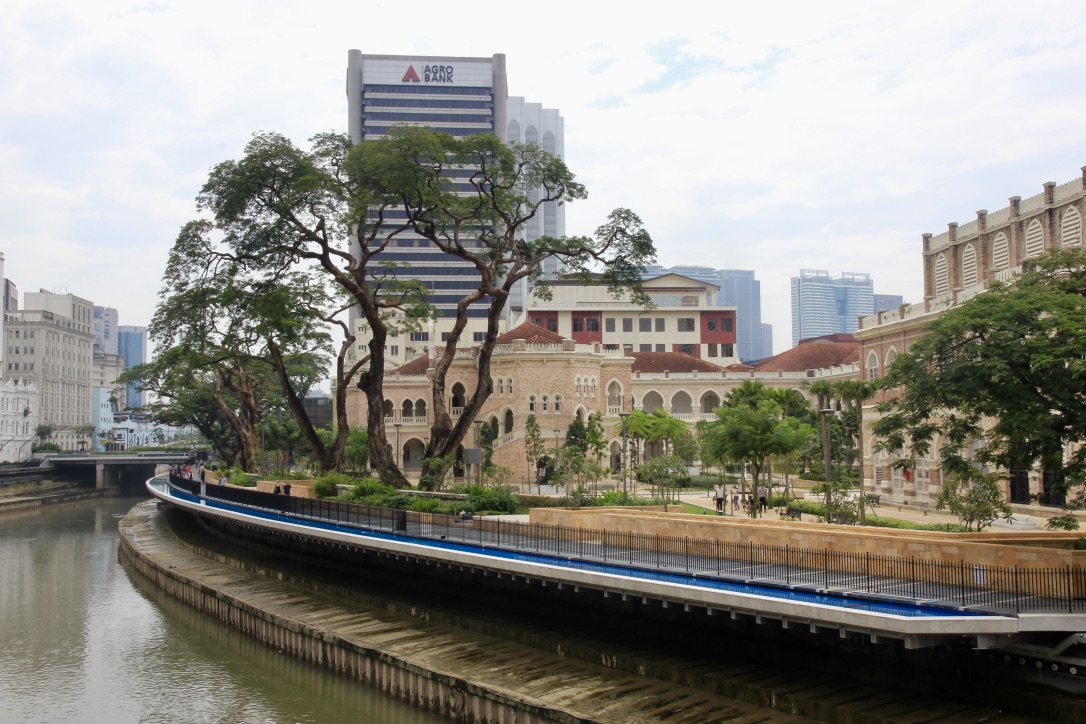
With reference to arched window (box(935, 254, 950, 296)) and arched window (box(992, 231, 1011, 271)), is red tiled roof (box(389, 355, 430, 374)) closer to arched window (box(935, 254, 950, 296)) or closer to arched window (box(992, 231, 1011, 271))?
arched window (box(935, 254, 950, 296))

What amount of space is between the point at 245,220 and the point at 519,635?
2566cm

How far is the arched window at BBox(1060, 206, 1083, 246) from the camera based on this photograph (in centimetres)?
4300

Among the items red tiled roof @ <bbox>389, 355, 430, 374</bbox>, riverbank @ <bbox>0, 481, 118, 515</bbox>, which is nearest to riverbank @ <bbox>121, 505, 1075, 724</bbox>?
red tiled roof @ <bbox>389, 355, 430, 374</bbox>

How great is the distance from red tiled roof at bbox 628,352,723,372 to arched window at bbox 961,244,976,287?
27.2m

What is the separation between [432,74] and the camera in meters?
133

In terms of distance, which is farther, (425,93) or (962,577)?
(425,93)

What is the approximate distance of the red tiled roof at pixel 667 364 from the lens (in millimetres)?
77312

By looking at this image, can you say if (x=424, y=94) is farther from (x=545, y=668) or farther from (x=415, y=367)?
(x=545, y=668)

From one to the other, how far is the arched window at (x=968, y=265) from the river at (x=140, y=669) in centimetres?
4092

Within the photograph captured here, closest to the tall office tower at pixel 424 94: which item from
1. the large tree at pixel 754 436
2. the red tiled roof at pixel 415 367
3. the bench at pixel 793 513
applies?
the red tiled roof at pixel 415 367

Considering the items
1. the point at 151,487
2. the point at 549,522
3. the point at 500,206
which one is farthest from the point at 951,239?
the point at 151,487

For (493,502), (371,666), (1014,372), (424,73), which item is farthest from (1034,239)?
(424,73)

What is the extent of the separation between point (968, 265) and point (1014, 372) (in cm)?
3574

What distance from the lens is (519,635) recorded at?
23.4 m
